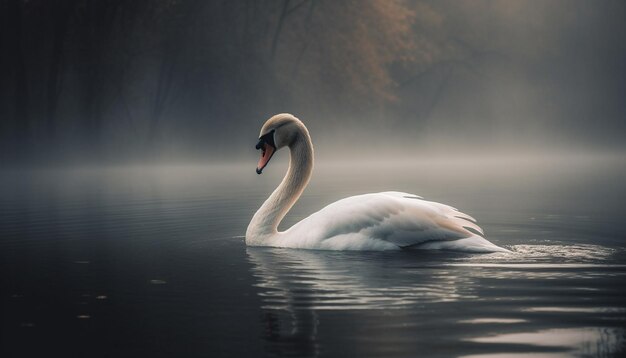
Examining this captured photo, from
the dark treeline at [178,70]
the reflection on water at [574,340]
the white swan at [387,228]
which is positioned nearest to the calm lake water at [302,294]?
the reflection on water at [574,340]

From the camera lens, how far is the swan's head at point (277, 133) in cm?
960

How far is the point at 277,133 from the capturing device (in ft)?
31.7

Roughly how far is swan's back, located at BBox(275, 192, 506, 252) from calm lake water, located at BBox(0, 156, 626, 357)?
15 cm

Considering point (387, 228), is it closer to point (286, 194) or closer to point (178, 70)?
point (286, 194)

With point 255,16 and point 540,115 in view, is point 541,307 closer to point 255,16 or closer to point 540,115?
point 255,16

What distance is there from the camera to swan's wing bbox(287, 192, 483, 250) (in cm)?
816

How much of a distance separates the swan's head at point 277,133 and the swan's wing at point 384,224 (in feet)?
4.55

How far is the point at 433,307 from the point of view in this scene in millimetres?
5629

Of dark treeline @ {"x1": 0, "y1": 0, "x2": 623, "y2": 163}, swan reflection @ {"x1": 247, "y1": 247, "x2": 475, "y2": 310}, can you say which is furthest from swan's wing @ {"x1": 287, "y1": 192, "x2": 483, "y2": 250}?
dark treeline @ {"x1": 0, "y1": 0, "x2": 623, "y2": 163}

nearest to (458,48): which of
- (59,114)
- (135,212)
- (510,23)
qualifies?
(510,23)

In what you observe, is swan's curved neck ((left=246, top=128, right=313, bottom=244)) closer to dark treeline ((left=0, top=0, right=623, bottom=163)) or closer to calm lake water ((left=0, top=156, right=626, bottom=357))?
calm lake water ((left=0, top=156, right=626, bottom=357))

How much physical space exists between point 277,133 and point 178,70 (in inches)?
1241

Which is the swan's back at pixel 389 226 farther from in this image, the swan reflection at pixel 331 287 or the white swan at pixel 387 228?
the swan reflection at pixel 331 287

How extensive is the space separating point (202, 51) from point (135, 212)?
26239 mm
